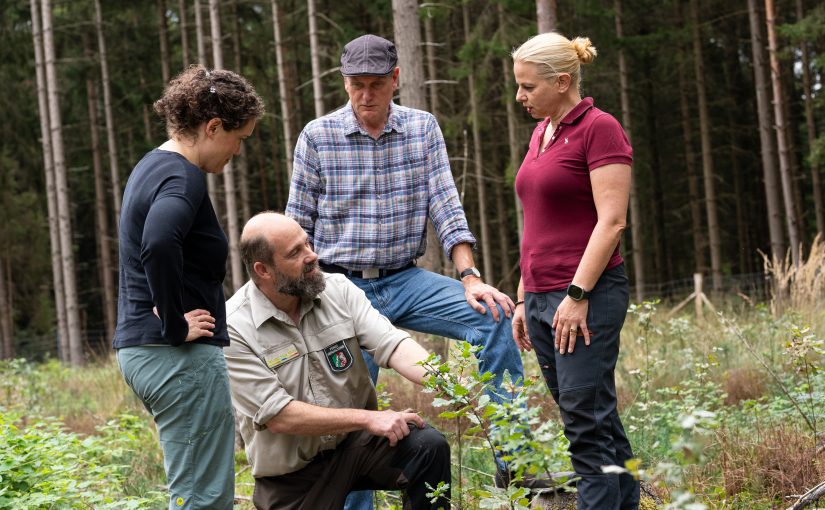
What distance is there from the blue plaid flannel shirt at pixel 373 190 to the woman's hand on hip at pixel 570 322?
1.06m

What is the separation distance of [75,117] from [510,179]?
15762 mm

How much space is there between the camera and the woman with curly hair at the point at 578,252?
3275 mm

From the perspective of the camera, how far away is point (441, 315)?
4.03 meters

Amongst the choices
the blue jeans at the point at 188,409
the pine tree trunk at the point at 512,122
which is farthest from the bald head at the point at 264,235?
the pine tree trunk at the point at 512,122

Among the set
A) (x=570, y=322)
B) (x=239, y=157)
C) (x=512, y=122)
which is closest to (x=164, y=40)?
(x=239, y=157)

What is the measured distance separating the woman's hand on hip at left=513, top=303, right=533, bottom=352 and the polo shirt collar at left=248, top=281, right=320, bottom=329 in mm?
888

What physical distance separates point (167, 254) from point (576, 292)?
1.49 metres

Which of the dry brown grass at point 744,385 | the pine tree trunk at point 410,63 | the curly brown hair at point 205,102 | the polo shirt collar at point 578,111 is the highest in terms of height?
the pine tree trunk at point 410,63

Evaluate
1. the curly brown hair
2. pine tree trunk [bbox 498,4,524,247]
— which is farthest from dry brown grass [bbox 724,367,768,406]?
pine tree trunk [bbox 498,4,524,247]

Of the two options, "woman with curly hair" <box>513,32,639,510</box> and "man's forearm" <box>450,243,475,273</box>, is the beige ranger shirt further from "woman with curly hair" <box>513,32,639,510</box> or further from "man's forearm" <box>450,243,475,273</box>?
"woman with curly hair" <box>513,32,639,510</box>

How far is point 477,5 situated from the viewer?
2164 cm

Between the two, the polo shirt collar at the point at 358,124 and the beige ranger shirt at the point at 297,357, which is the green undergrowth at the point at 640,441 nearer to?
the beige ranger shirt at the point at 297,357

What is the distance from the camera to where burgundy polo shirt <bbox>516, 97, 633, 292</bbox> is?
3.32 m

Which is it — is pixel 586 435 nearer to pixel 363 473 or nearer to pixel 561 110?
pixel 363 473
